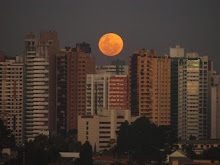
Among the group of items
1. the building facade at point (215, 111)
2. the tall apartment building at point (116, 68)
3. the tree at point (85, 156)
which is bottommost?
the tree at point (85, 156)

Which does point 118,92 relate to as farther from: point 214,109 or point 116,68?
point 116,68

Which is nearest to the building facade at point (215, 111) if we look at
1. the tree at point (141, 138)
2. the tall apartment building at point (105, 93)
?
the tall apartment building at point (105, 93)

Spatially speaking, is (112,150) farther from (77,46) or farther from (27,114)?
(77,46)

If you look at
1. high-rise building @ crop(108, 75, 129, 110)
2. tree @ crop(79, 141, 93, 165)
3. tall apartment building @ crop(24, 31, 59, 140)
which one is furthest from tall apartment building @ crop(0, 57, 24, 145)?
tree @ crop(79, 141, 93, 165)

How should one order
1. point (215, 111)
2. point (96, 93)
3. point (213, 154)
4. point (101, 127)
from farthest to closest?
point (215, 111), point (96, 93), point (101, 127), point (213, 154)

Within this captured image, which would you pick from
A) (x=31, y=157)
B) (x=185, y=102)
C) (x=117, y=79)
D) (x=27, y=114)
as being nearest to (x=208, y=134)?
(x=185, y=102)

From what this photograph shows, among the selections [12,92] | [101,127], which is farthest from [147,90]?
[12,92]

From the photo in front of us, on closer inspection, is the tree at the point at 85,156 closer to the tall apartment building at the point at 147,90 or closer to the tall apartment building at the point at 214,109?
the tall apartment building at the point at 147,90

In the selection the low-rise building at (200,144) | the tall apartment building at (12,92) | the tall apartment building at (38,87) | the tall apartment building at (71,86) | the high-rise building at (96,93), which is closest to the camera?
the low-rise building at (200,144)
